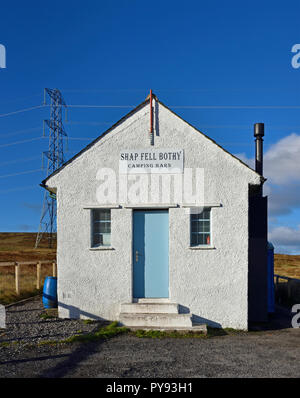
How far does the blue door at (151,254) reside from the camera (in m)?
9.34

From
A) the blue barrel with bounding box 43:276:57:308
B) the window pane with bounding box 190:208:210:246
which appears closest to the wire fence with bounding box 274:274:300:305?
the window pane with bounding box 190:208:210:246

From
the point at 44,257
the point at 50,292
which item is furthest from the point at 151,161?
the point at 44,257

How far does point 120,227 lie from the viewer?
9414 mm

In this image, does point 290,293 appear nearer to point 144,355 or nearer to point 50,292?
point 50,292

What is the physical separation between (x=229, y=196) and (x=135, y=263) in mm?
2913

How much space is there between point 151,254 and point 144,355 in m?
3.22

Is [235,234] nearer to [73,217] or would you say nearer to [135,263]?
[135,263]

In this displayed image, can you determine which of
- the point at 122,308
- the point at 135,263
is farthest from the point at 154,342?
the point at 135,263

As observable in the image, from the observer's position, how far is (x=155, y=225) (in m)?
9.48

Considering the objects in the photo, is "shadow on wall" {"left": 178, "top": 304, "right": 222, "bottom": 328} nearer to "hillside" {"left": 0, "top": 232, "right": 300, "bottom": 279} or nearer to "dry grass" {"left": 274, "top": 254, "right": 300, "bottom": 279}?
"dry grass" {"left": 274, "top": 254, "right": 300, "bottom": 279}

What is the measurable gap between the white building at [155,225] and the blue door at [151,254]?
3cm

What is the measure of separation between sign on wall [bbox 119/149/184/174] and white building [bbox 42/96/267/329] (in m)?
0.03

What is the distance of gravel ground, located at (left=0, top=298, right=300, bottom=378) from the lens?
5.63 m
